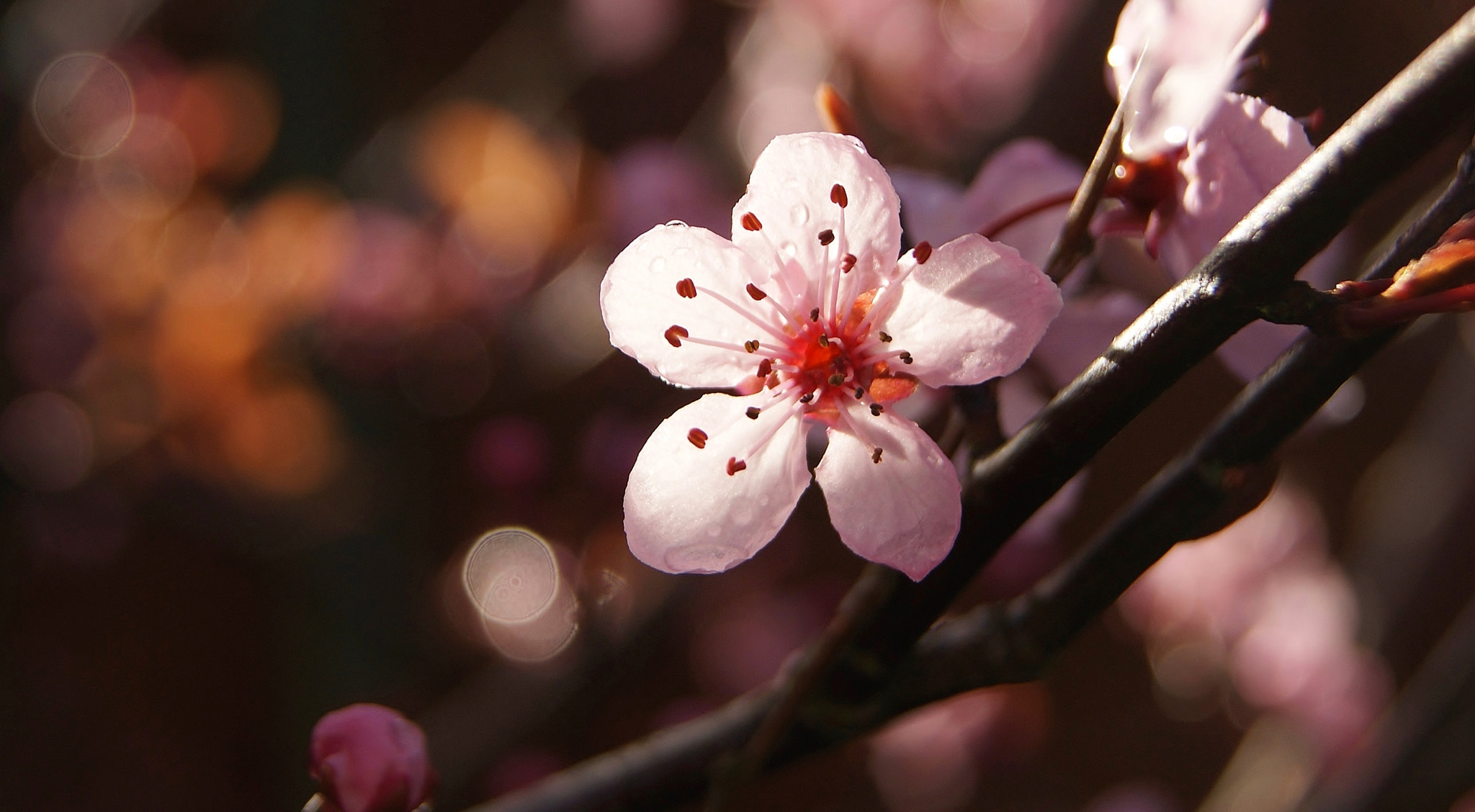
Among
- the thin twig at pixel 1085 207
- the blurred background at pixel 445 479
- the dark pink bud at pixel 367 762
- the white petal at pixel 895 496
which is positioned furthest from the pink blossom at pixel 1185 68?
the blurred background at pixel 445 479

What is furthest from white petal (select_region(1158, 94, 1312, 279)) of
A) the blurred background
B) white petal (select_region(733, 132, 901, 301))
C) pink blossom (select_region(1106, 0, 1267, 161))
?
the blurred background

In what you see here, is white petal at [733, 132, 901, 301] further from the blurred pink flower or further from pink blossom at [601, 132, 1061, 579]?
the blurred pink flower

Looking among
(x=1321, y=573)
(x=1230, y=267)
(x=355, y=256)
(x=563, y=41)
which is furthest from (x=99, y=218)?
(x=1321, y=573)

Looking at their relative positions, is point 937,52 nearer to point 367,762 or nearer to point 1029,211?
point 1029,211

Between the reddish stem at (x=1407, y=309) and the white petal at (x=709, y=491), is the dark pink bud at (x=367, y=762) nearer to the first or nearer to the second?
the white petal at (x=709, y=491)

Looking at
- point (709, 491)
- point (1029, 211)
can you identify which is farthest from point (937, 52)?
point (709, 491)
